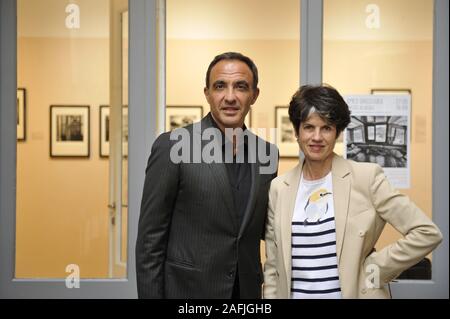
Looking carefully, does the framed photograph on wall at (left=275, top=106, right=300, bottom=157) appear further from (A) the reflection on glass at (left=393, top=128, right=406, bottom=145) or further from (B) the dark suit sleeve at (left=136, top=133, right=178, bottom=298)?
(B) the dark suit sleeve at (left=136, top=133, right=178, bottom=298)

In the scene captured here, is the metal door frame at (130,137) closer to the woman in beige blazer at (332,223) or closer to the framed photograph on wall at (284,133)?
the framed photograph on wall at (284,133)

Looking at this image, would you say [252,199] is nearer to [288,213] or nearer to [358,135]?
[288,213]

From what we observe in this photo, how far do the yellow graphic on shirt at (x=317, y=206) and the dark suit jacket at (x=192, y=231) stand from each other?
238mm

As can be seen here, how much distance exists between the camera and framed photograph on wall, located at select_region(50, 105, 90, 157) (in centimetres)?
457

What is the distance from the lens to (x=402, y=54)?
451cm

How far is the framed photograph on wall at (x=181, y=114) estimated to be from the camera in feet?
14.7

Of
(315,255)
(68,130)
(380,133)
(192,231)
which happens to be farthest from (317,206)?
(68,130)

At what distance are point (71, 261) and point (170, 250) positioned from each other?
1692 millimetres

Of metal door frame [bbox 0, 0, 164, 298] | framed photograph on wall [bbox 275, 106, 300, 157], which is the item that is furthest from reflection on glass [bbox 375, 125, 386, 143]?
metal door frame [bbox 0, 0, 164, 298]

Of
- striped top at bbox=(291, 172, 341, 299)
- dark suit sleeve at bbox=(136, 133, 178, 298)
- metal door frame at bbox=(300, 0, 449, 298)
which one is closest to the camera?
striped top at bbox=(291, 172, 341, 299)

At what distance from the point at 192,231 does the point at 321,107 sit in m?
0.79

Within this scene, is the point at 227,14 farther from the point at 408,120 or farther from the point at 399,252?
the point at 399,252
